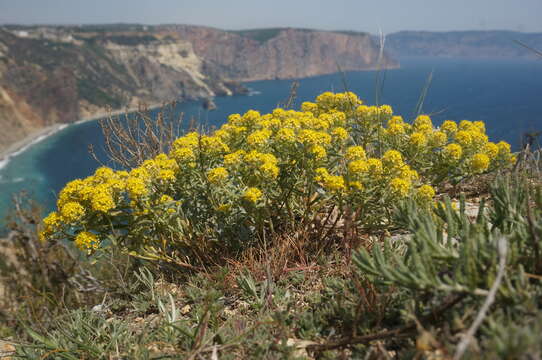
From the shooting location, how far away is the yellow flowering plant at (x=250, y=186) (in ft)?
9.16

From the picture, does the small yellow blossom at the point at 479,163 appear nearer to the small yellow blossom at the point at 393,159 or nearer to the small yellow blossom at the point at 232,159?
the small yellow blossom at the point at 393,159

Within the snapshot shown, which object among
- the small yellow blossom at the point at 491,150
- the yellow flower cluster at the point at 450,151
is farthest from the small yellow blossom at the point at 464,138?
the small yellow blossom at the point at 491,150

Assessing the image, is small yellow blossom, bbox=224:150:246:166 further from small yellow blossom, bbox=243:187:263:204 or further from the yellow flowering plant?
small yellow blossom, bbox=243:187:263:204

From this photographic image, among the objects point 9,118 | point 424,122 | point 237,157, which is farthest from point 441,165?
point 9,118

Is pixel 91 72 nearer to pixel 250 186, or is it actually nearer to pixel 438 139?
pixel 250 186

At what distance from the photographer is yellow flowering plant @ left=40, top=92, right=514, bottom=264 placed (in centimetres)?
279

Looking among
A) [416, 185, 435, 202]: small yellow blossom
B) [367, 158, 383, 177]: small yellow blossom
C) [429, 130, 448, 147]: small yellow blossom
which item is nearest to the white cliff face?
[429, 130, 448, 147]: small yellow blossom

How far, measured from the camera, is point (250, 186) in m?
3.12

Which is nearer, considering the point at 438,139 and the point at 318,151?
the point at 318,151

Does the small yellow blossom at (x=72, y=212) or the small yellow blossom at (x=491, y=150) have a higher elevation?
the small yellow blossom at (x=491, y=150)

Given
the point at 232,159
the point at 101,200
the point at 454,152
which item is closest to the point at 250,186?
the point at 232,159

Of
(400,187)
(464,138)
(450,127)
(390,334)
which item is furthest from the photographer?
(450,127)

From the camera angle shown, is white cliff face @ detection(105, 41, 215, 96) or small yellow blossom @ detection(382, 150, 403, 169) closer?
small yellow blossom @ detection(382, 150, 403, 169)

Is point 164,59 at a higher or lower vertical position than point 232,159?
higher
